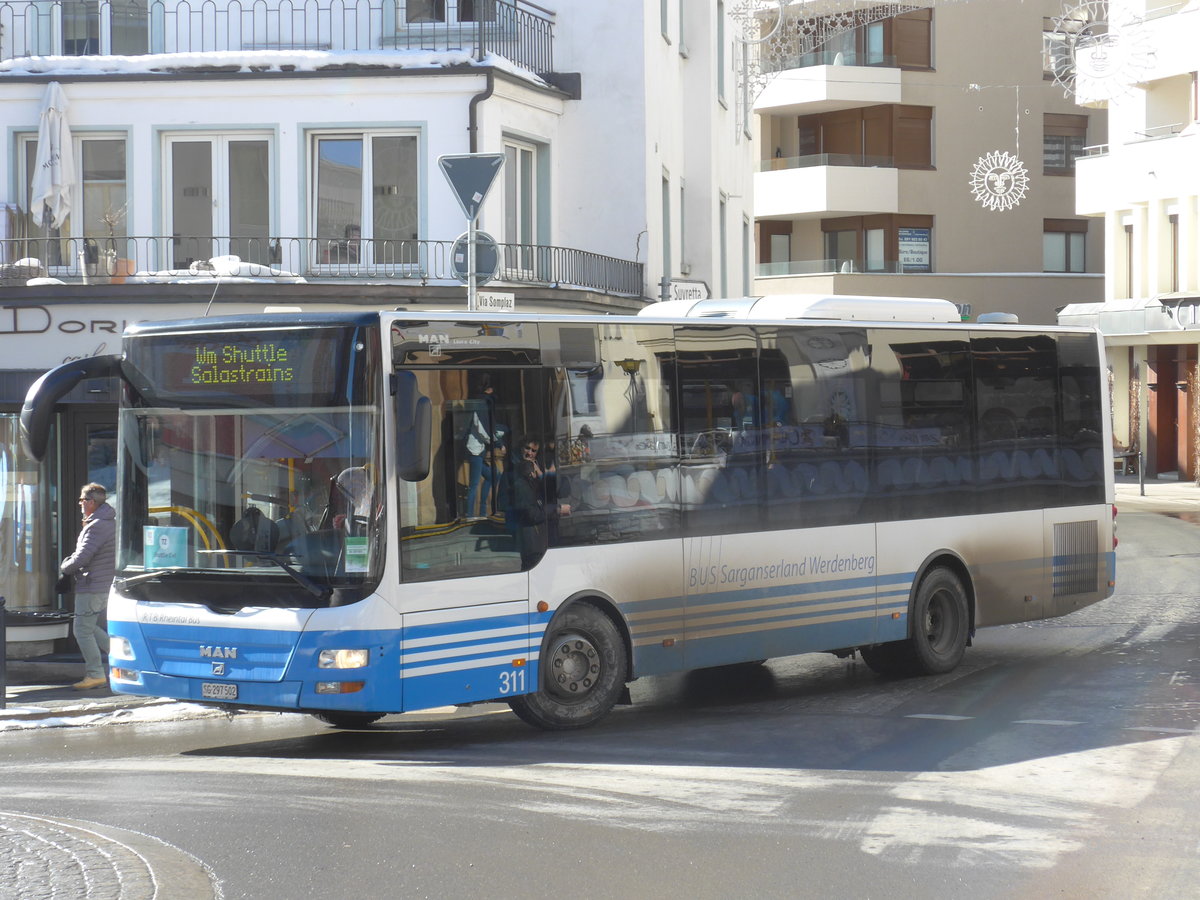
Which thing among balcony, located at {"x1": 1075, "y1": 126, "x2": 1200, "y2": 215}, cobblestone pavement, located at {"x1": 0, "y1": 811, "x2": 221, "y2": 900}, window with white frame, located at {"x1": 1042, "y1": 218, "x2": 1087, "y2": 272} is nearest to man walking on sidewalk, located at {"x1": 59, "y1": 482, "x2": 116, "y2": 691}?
cobblestone pavement, located at {"x1": 0, "y1": 811, "x2": 221, "y2": 900}

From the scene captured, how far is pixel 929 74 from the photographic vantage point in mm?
57062

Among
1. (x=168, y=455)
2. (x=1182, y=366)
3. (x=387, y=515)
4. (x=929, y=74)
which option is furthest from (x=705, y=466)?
(x=929, y=74)

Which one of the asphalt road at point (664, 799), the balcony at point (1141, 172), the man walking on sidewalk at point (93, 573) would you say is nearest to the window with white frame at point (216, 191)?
the man walking on sidewalk at point (93, 573)

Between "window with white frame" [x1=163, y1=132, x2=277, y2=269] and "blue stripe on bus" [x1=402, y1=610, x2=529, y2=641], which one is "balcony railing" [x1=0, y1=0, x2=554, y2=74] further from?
"blue stripe on bus" [x1=402, y1=610, x2=529, y2=641]

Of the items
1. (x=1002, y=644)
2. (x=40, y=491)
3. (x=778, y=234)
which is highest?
(x=778, y=234)

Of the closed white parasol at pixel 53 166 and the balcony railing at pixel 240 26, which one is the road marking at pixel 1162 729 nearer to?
the balcony railing at pixel 240 26

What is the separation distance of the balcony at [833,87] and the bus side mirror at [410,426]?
4757 centimetres

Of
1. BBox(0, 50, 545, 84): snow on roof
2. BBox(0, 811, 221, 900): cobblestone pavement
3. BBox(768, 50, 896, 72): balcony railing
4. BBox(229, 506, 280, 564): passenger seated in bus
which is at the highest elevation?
BBox(768, 50, 896, 72): balcony railing

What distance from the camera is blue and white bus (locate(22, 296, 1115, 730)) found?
10391 millimetres

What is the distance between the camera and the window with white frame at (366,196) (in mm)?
22641

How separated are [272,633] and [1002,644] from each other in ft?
27.6

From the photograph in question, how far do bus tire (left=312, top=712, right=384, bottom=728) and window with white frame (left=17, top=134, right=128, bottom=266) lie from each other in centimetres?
1217

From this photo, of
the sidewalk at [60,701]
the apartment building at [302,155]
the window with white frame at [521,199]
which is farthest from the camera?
the window with white frame at [521,199]

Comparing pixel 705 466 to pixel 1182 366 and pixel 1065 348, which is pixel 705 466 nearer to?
pixel 1065 348
